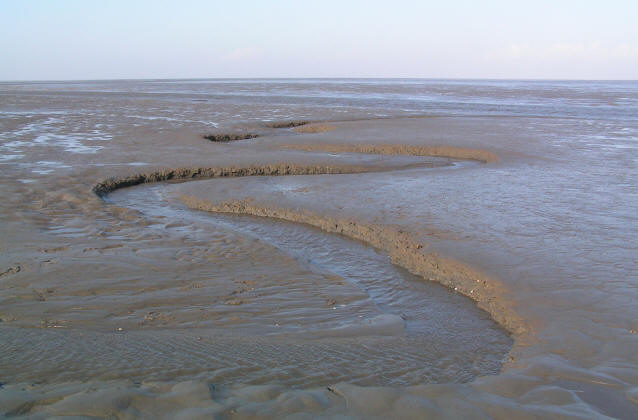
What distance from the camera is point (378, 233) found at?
7.89 metres

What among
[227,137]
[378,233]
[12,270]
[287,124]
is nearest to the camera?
[12,270]

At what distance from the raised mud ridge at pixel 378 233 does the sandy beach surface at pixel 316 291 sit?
0.11ft

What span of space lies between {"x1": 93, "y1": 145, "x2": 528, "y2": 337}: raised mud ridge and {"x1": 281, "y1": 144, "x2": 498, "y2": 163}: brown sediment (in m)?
0.75

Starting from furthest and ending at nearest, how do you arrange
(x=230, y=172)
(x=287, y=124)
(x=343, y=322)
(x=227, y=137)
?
(x=287, y=124)
(x=227, y=137)
(x=230, y=172)
(x=343, y=322)

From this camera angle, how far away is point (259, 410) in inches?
127

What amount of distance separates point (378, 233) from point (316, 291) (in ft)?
7.69

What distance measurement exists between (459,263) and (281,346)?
3.02 metres

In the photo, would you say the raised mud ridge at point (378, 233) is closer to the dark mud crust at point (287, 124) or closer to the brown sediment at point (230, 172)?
the brown sediment at point (230, 172)

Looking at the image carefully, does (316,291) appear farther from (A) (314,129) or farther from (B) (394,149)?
(A) (314,129)

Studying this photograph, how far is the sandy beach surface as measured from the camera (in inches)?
140

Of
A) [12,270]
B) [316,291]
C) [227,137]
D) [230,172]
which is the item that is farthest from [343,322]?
[227,137]

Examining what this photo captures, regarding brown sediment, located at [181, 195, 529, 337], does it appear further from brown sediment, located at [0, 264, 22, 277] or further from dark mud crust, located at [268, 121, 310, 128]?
dark mud crust, located at [268, 121, 310, 128]

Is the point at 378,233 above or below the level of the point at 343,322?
above

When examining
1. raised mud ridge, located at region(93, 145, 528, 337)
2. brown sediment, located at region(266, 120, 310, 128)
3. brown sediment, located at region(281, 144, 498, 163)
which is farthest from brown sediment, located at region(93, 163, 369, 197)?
brown sediment, located at region(266, 120, 310, 128)
